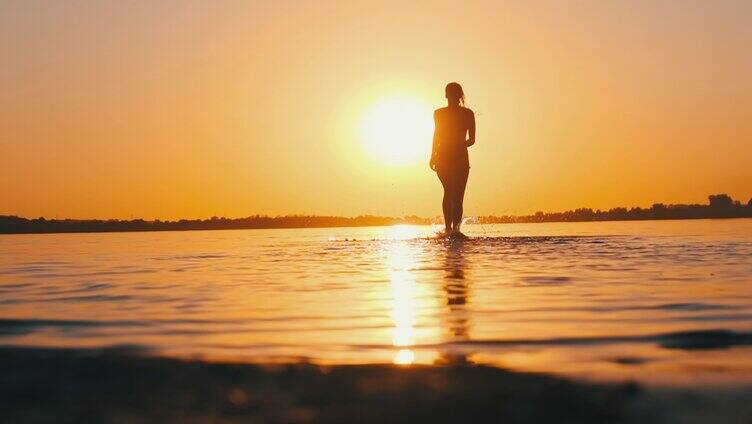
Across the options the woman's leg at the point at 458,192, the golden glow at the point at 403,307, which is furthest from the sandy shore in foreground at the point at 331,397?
the woman's leg at the point at 458,192

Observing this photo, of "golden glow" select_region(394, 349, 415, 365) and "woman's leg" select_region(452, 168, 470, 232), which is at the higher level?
"woman's leg" select_region(452, 168, 470, 232)

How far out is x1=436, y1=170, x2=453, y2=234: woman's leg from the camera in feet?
57.0

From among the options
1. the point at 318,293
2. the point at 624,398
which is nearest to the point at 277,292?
the point at 318,293

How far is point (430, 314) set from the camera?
4855 mm

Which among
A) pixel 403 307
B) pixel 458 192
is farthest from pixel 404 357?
pixel 458 192

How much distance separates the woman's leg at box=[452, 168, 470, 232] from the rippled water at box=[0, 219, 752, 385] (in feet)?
26.6

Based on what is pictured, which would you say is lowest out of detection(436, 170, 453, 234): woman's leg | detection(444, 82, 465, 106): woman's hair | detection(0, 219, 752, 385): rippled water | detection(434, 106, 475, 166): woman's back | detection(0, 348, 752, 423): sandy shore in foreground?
detection(0, 348, 752, 423): sandy shore in foreground

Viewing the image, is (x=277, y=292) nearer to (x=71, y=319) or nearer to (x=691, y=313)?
(x=71, y=319)

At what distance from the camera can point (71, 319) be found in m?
4.95

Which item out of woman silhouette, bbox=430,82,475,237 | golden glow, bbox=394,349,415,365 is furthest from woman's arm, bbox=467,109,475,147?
golden glow, bbox=394,349,415,365

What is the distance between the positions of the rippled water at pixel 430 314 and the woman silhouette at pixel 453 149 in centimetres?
817

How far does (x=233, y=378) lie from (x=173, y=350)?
792 mm

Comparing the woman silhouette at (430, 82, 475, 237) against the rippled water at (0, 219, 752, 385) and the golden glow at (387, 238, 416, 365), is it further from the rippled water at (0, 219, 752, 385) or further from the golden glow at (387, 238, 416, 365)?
the rippled water at (0, 219, 752, 385)

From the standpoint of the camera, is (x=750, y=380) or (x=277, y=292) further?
(x=277, y=292)
